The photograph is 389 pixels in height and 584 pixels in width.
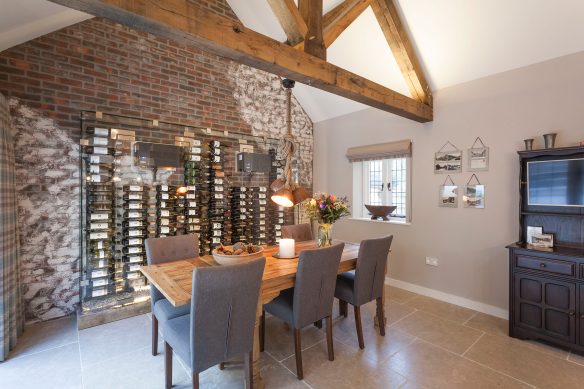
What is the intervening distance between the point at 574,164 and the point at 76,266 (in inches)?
195

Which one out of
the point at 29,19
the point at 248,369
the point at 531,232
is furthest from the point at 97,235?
the point at 531,232

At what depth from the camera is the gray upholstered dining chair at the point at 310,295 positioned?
2.11m

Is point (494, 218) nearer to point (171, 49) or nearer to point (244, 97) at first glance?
point (244, 97)

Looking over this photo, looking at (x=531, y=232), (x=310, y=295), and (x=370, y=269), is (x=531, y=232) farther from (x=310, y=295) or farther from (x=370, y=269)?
(x=310, y=295)

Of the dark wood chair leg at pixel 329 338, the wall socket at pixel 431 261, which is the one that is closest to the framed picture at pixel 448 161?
the wall socket at pixel 431 261

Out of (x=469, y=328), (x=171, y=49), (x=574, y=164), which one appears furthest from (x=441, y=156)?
(x=171, y=49)

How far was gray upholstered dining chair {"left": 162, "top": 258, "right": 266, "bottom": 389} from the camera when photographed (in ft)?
5.26

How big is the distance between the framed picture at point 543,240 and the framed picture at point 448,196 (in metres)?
0.81

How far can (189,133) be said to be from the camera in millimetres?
3826

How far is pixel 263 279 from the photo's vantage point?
2.01 meters

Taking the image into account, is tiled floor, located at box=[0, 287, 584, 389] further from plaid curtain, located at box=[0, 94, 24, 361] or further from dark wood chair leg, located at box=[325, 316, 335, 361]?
plaid curtain, located at box=[0, 94, 24, 361]

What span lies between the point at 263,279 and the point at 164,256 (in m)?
1.09

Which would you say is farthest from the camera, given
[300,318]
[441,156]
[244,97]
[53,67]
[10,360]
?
[244,97]

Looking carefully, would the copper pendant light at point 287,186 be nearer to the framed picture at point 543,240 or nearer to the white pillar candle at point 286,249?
the white pillar candle at point 286,249
